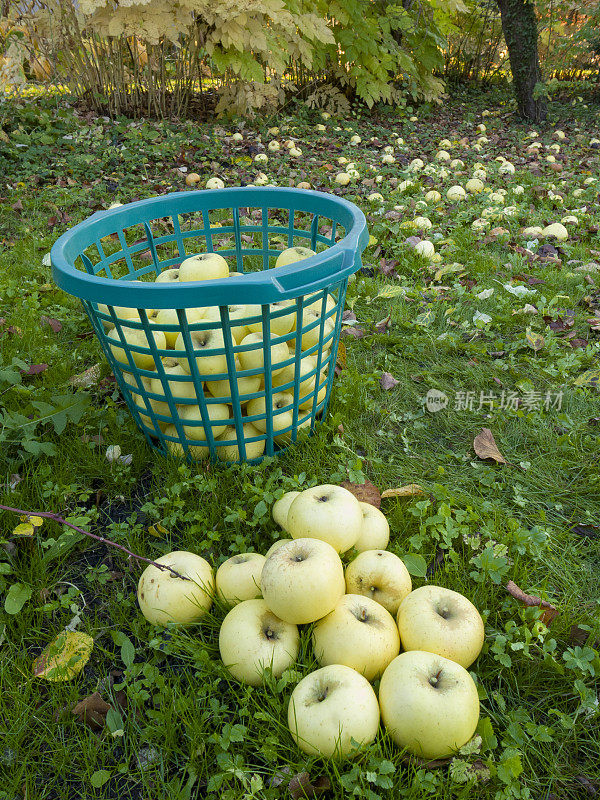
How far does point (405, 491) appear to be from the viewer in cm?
193

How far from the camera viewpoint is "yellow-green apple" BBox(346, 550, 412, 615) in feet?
4.83

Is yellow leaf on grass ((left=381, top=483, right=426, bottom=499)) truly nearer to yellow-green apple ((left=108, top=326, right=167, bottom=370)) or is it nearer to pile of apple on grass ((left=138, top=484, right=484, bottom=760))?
pile of apple on grass ((left=138, top=484, right=484, bottom=760))

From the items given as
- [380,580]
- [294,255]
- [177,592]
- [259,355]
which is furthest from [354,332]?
[177,592]

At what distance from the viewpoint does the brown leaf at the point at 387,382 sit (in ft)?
8.23

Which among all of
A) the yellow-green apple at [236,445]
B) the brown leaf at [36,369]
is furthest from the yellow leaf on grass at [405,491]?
the brown leaf at [36,369]

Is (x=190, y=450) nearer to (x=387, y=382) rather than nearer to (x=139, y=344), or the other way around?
(x=139, y=344)

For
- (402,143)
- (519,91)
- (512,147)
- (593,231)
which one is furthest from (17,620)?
(519,91)

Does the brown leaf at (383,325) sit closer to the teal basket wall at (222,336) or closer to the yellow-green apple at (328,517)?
the teal basket wall at (222,336)

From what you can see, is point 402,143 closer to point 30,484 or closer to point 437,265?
point 437,265

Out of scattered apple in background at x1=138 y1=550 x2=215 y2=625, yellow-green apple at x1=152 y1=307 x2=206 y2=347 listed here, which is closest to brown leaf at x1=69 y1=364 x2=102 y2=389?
yellow-green apple at x1=152 y1=307 x2=206 y2=347

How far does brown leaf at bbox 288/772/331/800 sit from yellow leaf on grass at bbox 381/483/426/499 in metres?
0.91

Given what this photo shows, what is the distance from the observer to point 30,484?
1.97m

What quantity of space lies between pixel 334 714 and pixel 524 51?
829 centimetres

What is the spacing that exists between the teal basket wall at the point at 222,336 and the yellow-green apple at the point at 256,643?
672mm
